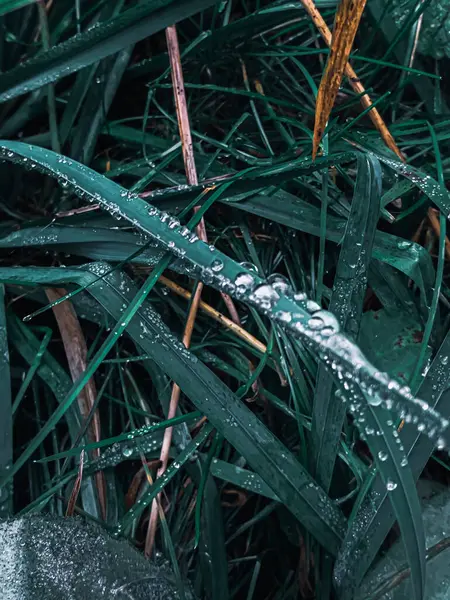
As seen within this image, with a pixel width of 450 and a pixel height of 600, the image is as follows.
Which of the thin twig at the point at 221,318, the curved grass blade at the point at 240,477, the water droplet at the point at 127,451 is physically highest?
the thin twig at the point at 221,318

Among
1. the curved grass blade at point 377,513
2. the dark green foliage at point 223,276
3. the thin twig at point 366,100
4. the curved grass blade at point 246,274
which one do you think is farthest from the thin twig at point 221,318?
the thin twig at point 366,100

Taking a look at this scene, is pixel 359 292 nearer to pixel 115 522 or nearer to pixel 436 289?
→ pixel 436 289

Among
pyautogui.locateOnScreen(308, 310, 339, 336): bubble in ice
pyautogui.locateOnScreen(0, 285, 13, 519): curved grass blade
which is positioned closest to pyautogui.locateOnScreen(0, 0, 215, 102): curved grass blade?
pyautogui.locateOnScreen(0, 285, 13, 519): curved grass blade

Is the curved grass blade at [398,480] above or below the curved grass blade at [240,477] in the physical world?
above

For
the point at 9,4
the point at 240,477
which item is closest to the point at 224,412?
the point at 240,477

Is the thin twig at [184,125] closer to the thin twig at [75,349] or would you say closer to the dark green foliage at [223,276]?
the dark green foliage at [223,276]

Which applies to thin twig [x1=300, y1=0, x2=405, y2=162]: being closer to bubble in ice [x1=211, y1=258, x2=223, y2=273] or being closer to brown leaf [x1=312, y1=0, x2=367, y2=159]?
brown leaf [x1=312, y1=0, x2=367, y2=159]

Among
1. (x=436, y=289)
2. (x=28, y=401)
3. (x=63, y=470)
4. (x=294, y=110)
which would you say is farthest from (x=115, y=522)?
(x=294, y=110)
